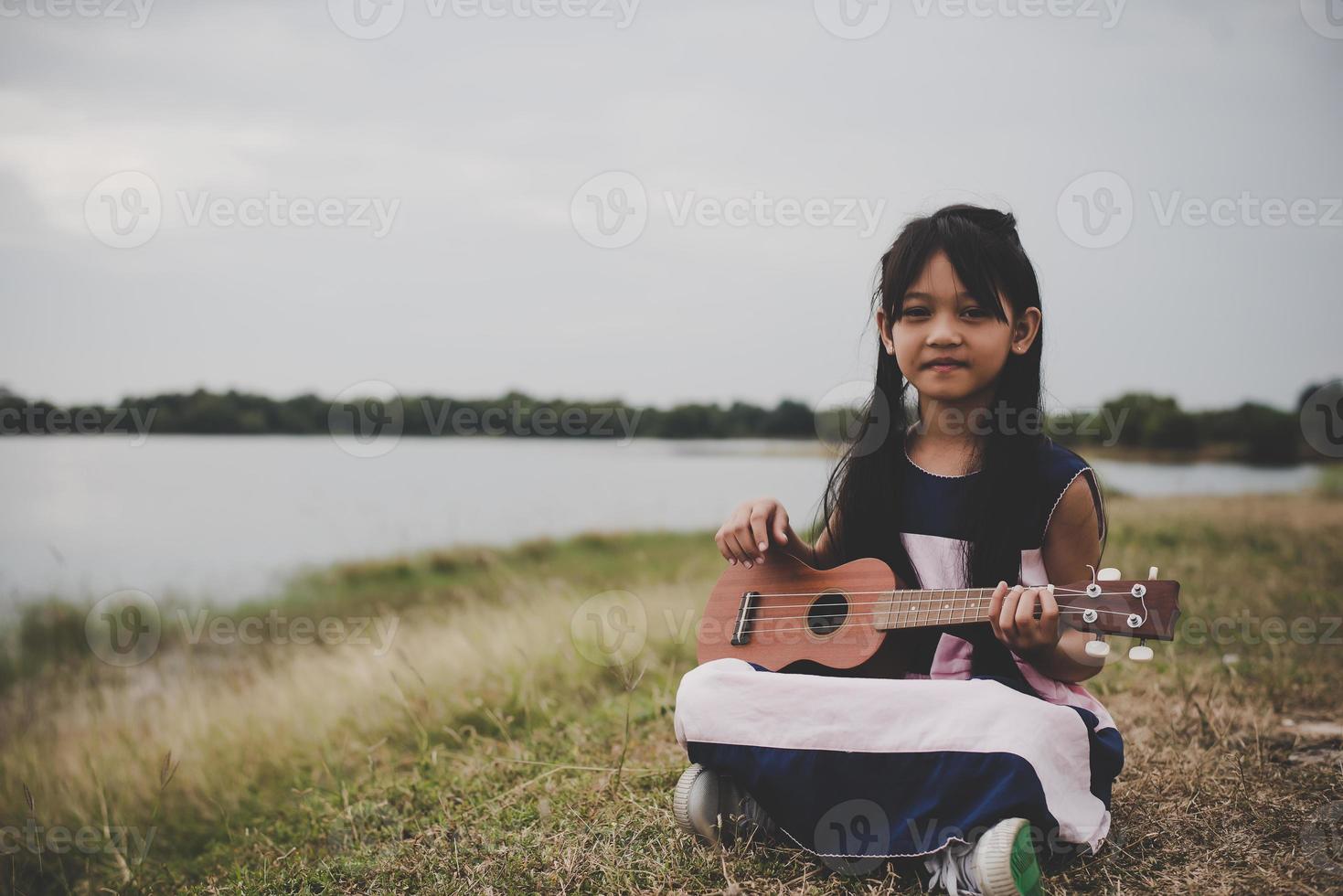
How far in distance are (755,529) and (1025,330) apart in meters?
0.97

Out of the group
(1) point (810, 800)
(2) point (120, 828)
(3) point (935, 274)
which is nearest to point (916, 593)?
(1) point (810, 800)

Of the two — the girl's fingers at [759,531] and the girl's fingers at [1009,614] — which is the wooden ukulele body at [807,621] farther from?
the girl's fingers at [1009,614]

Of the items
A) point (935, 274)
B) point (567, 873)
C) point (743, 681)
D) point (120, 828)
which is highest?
point (935, 274)

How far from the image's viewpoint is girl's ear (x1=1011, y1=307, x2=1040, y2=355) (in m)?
2.80

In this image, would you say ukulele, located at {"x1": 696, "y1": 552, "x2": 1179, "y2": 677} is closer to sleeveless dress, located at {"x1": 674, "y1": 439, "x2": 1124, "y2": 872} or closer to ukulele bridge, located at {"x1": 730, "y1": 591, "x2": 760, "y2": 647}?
ukulele bridge, located at {"x1": 730, "y1": 591, "x2": 760, "y2": 647}

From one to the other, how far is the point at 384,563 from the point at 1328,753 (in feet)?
34.1

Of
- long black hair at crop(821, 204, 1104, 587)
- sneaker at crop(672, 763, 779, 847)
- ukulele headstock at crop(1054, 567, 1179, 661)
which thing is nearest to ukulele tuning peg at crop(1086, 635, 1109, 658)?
ukulele headstock at crop(1054, 567, 1179, 661)

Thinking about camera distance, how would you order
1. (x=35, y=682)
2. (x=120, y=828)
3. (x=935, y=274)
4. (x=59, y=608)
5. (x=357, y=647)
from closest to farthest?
1. (x=935, y=274)
2. (x=120, y=828)
3. (x=357, y=647)
4. (x=35, y=682)
5. (x=59, y=608)

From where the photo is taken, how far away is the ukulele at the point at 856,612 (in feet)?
7.54

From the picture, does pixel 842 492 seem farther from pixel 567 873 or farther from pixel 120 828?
pixel 120 828

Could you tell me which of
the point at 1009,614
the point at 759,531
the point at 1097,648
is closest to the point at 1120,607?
the point at 1097,648

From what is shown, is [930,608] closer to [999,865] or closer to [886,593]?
[886,593]

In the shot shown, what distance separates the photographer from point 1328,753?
3.51 metres

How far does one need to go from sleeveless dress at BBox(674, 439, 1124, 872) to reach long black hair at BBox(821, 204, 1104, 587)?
53 millimetres
